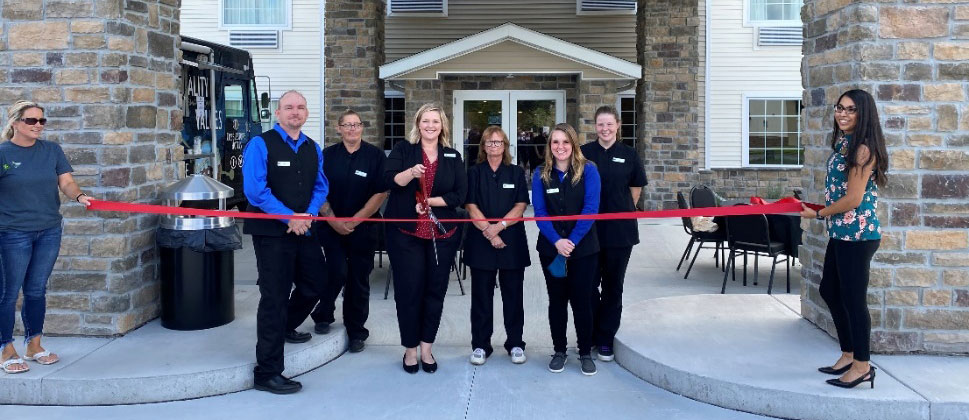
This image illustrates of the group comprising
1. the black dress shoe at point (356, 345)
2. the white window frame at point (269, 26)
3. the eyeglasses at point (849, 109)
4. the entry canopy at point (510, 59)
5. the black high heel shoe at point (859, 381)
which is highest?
the white window frame at point (269, 26)

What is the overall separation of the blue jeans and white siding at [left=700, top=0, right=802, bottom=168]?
14.2 metres

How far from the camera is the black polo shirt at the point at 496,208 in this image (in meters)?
5.33

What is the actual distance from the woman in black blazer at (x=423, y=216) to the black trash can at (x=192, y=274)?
149cm

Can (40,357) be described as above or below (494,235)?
below

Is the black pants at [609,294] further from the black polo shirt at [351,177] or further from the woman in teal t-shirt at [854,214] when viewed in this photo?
the black polo shirt at [351,177]

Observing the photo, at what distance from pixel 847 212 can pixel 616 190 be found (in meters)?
1.52

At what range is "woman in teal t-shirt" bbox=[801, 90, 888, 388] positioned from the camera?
438cm

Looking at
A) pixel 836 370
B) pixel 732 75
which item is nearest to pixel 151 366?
pixel 836 370

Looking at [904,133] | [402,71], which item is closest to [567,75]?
[402,71]

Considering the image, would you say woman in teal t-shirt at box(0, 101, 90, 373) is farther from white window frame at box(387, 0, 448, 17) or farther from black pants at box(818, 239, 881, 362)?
white window frame at box(387, 0, 448, 17)

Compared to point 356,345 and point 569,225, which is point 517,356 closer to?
point 569,225

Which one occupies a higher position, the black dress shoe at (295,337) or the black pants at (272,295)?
the black pants at (272,295)

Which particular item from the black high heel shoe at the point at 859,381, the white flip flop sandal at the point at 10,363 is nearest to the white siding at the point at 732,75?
the black high heel shoe at the point at 859,381

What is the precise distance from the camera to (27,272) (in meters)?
4.90
